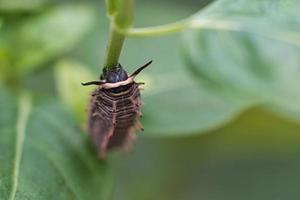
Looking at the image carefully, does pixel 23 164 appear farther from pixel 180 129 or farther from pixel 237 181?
pixel 237 181

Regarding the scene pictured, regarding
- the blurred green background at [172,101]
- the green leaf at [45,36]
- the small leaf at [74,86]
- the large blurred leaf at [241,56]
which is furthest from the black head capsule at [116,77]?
the green leaf at [45,36]

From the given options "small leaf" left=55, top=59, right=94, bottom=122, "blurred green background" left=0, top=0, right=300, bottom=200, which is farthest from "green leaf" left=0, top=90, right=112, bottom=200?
"small leaf" left=55, top=59, right=94, bottom=122

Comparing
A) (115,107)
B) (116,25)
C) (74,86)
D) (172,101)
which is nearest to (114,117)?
(115,107)

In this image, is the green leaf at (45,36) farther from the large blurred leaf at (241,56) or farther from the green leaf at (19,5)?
the large blurred leaf at (241,56)

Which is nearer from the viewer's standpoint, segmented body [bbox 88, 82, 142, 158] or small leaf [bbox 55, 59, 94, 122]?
segmented body [bbox 88, 82, 142, 158]

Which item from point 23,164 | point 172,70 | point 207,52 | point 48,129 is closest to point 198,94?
point 172,70

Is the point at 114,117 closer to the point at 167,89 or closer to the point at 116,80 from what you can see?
the point at 116,80

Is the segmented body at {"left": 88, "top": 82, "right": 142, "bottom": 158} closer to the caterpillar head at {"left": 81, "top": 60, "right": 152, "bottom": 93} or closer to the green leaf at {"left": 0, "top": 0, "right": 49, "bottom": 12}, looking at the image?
the caterpillar head at {"left": 81, "top": 60, "right": 152, "bottom": 93}
